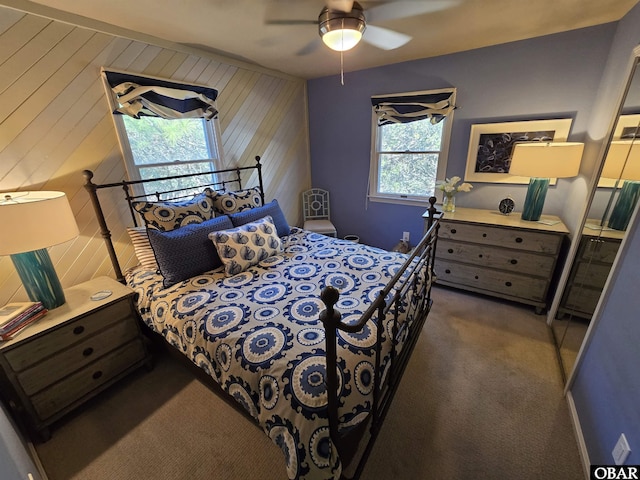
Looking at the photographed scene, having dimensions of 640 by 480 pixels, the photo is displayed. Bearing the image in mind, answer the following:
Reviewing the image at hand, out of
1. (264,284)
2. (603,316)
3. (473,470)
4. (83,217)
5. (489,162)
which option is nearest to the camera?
(473,470)

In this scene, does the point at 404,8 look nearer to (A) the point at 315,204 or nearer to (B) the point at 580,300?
(B) the point at 580,300

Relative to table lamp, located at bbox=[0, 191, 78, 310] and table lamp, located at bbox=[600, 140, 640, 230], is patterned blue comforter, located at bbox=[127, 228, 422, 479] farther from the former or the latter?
table lamp, located at bbox=[600, 140, 640, 230]

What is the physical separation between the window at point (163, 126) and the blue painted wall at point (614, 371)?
2.98 metres

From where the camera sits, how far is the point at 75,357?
156 centimetres

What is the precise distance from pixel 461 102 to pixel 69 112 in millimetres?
3206

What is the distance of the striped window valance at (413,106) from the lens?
8.84 ft

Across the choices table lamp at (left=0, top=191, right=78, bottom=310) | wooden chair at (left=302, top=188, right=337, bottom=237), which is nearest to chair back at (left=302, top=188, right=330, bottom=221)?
wooden chair at (left=302, top=188, right=337, bottom=237)

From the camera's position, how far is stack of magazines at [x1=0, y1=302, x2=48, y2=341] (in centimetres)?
136

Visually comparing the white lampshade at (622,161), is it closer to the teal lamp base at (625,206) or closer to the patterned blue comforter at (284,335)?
the teal lamp base at (625,206)

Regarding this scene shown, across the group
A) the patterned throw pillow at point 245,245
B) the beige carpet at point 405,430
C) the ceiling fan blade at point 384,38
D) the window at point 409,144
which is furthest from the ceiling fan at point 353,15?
the beige carpet at point 405,430

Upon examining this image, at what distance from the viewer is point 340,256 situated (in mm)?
2105

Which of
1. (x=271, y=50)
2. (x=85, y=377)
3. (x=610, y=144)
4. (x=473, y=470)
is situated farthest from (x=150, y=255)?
(x=610, y=144)

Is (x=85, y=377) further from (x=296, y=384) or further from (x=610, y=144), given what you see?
(x=610, y=144)

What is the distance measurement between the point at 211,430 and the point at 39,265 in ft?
4.40
